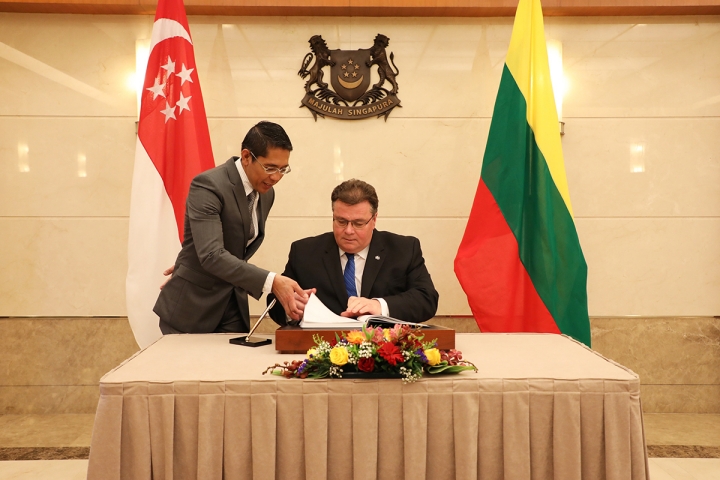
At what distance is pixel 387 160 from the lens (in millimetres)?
4121

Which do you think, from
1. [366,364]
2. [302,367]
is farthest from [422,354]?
[302,367]

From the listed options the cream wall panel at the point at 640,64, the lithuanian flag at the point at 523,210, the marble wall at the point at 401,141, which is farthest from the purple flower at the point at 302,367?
the cream wall panel at the point at 640,64

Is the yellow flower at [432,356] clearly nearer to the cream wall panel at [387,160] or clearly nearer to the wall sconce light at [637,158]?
the cream wall panel at [387,160]

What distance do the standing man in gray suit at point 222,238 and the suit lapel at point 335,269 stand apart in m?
0.36

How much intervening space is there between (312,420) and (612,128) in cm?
325

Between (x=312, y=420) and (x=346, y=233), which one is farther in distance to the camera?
(x=346, y=233)

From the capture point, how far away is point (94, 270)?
4.13 metres

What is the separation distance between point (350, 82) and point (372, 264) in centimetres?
165

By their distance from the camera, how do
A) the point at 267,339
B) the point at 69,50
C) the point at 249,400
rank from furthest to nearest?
the point at 69,50
the point at 267,339
the point at 249,400

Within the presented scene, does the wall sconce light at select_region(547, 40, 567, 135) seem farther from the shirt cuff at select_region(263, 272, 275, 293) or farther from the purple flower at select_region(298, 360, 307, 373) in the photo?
the purple flower at select_region(298, 360, 307, 373)

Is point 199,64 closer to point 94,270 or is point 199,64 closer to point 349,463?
point 94,270

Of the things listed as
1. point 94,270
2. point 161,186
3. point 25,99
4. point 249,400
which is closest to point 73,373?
point 94,270

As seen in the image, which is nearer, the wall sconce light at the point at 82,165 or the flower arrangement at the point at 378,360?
the flower arrangement at the point at 378,360

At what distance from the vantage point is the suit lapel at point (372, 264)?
2.81 metres
